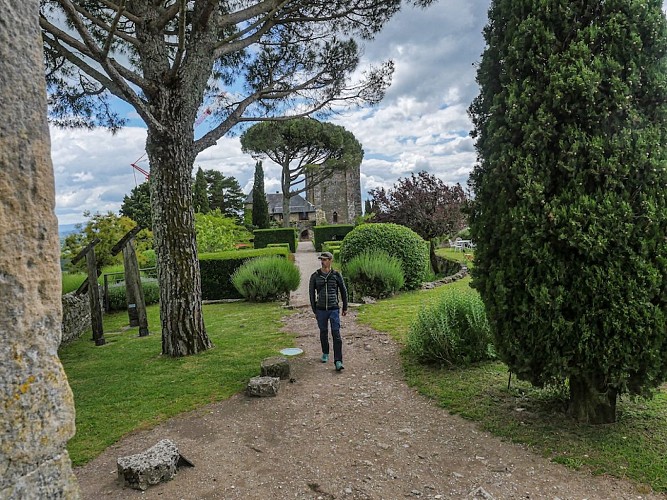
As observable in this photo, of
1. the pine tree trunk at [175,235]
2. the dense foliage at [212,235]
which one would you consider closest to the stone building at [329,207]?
the dense foliage at [212,235]

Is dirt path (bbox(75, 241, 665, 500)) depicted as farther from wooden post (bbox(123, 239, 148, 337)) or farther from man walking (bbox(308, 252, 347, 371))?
wooden post (bbox(123, 239, 148, 337))

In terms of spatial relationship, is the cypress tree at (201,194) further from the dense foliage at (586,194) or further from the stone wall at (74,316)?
the dense foliage at (586,194)

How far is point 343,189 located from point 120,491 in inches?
1847

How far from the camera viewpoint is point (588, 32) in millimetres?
3332

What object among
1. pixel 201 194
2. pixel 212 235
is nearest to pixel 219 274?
pixel 212 235

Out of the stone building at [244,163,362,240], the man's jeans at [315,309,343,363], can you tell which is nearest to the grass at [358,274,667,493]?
the man's jeans at [315,309,343,363]

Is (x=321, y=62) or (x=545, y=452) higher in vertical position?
(x=321, y=62)

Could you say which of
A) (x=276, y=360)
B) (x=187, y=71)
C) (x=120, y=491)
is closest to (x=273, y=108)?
(x=187, y=71)

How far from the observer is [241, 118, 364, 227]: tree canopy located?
3147cm

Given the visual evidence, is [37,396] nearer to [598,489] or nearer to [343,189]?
[598,489]

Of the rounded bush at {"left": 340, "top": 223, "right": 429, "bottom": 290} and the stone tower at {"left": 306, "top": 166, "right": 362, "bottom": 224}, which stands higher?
the stone tower at {"left": 306, "top": 166, "right": 362, "bottom": 224}

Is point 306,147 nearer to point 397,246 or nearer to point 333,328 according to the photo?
point 397,246

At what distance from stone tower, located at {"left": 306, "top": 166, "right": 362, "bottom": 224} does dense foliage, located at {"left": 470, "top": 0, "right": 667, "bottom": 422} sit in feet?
147

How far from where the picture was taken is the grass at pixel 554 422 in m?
3.12
